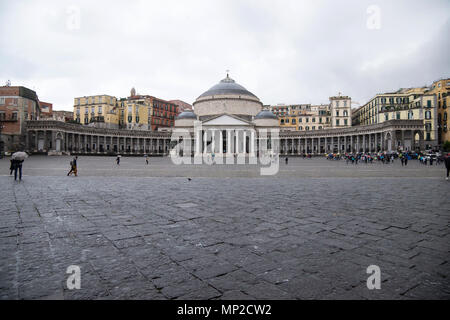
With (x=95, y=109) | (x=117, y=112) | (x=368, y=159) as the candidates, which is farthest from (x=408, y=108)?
(x=95, y=109)

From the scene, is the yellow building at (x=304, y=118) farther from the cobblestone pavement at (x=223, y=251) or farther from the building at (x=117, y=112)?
the cobblestone pavement at (x=223, y=251)

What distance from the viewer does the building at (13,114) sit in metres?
42.7

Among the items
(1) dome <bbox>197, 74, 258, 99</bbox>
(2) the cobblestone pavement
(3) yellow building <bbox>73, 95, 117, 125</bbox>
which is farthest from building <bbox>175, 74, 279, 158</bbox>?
(2) the cobblestone pavement

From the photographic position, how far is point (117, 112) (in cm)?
7069

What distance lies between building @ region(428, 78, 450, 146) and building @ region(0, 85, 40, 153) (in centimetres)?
7657

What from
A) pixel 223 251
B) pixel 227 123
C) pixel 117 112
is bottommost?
pixel 223 251

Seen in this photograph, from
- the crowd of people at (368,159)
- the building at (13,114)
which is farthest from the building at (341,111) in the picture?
the building at (13,114)

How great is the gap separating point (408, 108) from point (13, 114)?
75.8 meters

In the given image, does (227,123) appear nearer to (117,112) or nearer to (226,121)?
(226,121)

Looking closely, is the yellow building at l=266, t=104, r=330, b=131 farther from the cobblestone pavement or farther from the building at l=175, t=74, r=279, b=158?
the cobblestone pavement

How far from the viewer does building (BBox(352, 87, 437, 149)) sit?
51375mm

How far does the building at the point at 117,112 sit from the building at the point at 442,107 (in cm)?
6706

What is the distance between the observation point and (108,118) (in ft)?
222

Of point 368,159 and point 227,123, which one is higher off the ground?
point 227,123
